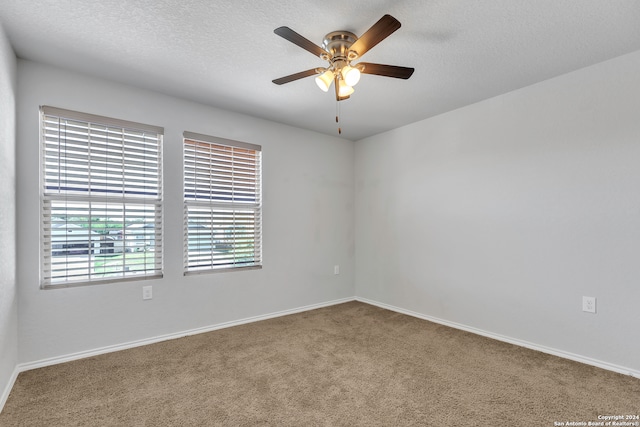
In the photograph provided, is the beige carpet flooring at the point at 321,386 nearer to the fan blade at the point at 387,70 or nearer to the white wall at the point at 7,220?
the white wall at the point at 7,220

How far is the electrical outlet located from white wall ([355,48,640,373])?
4 centimetres

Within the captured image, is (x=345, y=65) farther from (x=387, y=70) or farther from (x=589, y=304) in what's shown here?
(x=589, y=304)

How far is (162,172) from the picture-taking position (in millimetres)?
2988

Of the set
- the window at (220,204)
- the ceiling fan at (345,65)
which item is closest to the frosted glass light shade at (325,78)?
the ceiling fan at (345,65)

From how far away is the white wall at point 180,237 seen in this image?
239cm

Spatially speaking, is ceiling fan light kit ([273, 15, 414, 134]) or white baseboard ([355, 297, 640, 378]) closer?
ceiling fan light kit ([273, 15, 414, 134])

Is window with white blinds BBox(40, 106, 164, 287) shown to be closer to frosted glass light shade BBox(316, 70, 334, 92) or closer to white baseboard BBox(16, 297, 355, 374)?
white baseboard BBox(16, 297, 355, 374)

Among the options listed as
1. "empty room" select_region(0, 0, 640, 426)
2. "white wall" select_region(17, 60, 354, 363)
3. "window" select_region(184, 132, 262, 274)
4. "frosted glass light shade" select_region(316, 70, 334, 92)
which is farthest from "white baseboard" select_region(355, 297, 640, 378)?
"frosted glass light shade" select_region(316, 70, 334, 92)

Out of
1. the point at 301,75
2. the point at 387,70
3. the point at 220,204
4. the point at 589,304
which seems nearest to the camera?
the point at 387,70

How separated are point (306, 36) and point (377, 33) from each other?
1.94 feet

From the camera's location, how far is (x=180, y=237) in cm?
308

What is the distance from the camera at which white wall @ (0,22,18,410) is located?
194 centimetres

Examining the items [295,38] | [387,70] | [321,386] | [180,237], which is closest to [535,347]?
[321,386]

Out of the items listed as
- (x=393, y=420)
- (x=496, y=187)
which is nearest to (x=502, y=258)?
(x=496, y=187)
